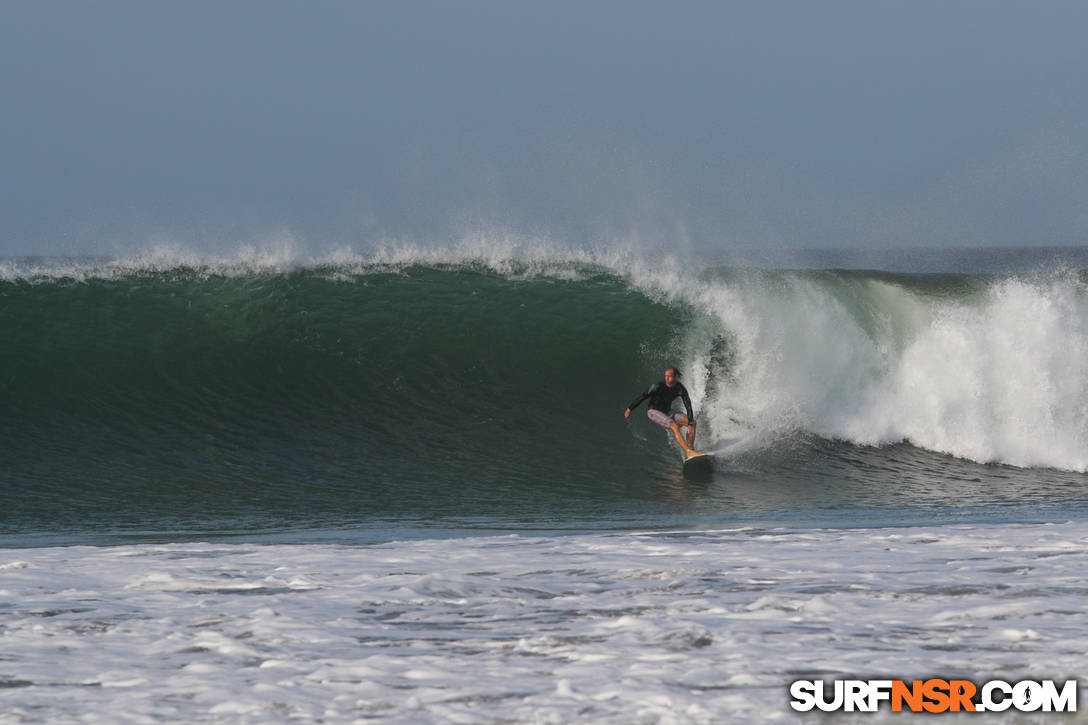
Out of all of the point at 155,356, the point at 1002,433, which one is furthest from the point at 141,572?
the point at 1002,433

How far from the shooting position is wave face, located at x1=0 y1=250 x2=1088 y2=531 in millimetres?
9500

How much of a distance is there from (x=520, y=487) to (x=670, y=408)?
1846 mm

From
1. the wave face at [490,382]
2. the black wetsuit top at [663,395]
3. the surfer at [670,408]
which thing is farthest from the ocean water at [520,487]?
the black wetsuit top at [663,395]

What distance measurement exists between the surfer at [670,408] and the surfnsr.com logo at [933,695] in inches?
264

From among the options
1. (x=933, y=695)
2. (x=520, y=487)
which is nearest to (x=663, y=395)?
(x=520, y=487)

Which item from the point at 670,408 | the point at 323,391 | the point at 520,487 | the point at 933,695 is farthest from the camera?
the point at 323,391

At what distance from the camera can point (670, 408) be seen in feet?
34.6

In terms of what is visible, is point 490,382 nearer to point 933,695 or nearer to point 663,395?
point 663,395

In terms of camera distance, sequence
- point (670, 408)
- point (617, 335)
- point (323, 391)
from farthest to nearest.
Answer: point (617, 335)
point (323, 391)
point (670, 408)

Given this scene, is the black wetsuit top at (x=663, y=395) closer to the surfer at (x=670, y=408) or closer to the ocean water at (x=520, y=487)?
the surfer at (x=670, y=408)

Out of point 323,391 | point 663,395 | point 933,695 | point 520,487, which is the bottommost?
point 933,695

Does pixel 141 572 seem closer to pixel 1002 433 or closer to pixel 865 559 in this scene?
pixel 865 559

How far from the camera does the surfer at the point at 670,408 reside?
404 inches

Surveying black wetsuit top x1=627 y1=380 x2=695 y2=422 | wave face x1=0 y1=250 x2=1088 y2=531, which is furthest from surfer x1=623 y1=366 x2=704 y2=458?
wave face x1=0 y1=250 x2=1088 y2=531
